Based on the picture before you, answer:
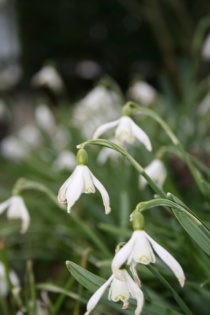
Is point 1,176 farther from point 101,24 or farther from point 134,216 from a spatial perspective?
point 101,24

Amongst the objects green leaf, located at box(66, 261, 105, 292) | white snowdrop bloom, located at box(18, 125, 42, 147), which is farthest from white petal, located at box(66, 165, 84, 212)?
white snowdrop bloom, located at box(18, 125, 42, 147)

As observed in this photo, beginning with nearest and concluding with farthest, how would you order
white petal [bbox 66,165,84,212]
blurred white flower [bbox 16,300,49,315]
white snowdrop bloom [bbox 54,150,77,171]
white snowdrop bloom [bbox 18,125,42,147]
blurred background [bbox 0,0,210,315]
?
white petal [bbox 66,165,84,212]
blurred white flower [bbox 16,300,49,315]
blurred background [bbox 0,0,210,315]
white snowdrop bloom [bbox 54,150,77,171]
white snowdrop bloom [bbox 18,125,42,147]

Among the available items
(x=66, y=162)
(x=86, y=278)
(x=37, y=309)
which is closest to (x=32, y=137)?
(x=66, y=162)

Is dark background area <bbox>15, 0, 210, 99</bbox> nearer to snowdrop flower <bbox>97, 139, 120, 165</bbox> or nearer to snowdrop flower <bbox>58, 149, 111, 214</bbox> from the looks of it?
snowdrop flower <bbox>97, 139, 120, 165</bbox>

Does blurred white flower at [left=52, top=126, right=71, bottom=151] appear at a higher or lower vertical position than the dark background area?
lower

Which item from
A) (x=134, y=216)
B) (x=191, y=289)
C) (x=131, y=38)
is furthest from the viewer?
(x=131, y=38)

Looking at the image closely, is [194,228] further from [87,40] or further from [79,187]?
[87,40]

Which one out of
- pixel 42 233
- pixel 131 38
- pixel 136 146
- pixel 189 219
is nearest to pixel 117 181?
pixel 136 146

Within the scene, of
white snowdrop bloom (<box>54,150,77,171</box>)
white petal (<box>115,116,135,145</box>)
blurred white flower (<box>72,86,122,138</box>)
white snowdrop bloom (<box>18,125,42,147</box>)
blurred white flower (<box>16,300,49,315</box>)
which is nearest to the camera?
white petal (<box>115,116,135,145</box>)
